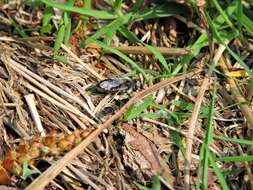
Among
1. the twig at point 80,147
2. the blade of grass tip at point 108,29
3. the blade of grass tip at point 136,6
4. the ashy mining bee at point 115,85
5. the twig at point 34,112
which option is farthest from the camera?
the blade of grass tip at point 136,6

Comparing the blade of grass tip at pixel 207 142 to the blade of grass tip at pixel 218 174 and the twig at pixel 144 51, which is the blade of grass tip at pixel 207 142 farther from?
the twig at pixel 144 51

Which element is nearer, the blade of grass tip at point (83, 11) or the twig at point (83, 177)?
the twig at point (83, 177)

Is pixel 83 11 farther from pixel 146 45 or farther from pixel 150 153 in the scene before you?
pixel 150 153

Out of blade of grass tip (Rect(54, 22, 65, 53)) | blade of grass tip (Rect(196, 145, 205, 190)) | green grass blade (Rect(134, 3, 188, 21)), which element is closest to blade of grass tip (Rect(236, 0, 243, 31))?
green grass blade (Rect(134, 3, 188, 21))

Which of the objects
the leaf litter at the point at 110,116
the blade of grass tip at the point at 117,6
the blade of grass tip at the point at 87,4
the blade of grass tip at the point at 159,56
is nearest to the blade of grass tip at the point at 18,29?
the leaf litter at the point at 110,116

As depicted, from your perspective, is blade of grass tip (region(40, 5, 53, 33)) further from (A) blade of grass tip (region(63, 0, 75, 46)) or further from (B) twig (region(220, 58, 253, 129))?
(B) twig (region(220, 58, 253, 129))

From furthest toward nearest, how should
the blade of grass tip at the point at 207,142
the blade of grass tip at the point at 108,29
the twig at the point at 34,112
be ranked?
the blade of grass tip at the point at 108,29 → the twig at the point at 34,112 → the blade of grass tip at the point at 207,142
